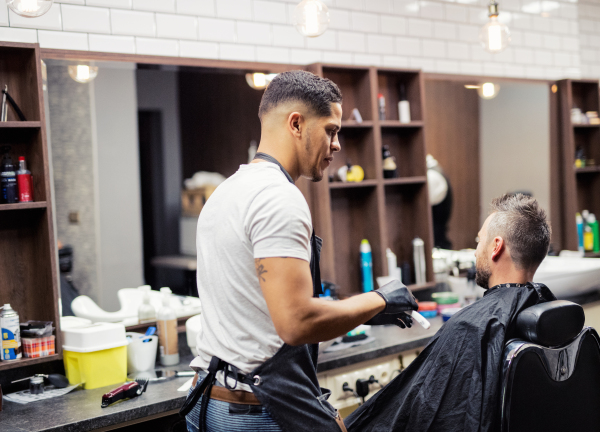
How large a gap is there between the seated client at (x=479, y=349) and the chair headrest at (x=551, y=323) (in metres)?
0.09

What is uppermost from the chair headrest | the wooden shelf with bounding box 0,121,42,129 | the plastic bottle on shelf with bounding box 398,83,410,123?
the plastic bottle on shelf with bounding box 398,83,410,123

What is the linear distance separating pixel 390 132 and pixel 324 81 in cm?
222

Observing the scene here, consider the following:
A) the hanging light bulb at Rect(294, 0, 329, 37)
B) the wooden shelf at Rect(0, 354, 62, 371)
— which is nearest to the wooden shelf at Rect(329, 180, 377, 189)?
the hanging light bulb at Rect(294, 0, 329, 37)

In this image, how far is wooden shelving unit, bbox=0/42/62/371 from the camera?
7.68 feet

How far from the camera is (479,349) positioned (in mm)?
1799

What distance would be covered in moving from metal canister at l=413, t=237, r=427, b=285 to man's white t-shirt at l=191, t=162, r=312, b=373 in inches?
91.2

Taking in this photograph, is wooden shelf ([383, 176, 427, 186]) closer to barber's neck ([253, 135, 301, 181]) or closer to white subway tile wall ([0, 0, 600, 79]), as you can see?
white subway tile wall ([0, 0, 600, 79])

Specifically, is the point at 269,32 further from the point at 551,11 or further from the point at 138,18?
the point at 551,11

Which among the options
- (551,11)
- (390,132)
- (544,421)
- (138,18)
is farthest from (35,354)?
(551,11)

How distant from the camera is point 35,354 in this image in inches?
90.7

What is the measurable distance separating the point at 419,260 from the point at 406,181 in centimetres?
49

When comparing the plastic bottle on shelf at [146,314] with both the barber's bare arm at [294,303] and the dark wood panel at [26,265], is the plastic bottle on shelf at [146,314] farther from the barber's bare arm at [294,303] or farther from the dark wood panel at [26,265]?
the barber's bare arm at [294,303]

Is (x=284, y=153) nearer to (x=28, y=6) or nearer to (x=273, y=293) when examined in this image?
(x=273, y=293)

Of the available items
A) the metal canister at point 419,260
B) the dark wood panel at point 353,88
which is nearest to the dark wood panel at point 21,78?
the dark wood panel at point 353,88
